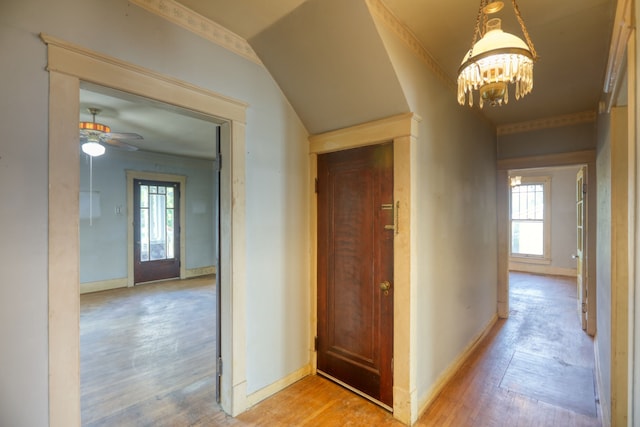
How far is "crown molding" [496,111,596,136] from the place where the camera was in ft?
11.8

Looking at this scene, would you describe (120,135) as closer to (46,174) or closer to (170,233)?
(46,174)

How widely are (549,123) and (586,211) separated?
1193mm

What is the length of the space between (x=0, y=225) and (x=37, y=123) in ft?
1.54

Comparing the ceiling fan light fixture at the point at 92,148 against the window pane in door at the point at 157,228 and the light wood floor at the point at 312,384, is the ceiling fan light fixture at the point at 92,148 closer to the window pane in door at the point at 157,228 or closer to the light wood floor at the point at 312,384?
the light wood floor at the point at 312,384

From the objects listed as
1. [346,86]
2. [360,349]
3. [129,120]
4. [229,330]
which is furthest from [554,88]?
[129,120]

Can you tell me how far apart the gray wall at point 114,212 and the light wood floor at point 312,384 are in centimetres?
156

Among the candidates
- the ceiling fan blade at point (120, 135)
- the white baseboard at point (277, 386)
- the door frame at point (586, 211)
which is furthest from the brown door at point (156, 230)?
the door frame at point (586, 211)

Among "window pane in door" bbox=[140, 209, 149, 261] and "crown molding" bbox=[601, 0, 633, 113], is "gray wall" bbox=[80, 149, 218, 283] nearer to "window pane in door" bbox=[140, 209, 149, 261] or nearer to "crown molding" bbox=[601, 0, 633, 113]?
"window pane in door" bbox=[140, 209, 149, 261]

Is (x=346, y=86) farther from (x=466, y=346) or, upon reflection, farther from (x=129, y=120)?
(x=129, y=120)

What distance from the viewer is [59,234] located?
1406 mm

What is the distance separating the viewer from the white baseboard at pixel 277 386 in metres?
2.25

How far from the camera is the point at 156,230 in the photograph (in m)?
6.34

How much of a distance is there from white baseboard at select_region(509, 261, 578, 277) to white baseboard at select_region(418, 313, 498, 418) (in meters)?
4.79

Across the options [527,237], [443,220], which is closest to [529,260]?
[527,237]
